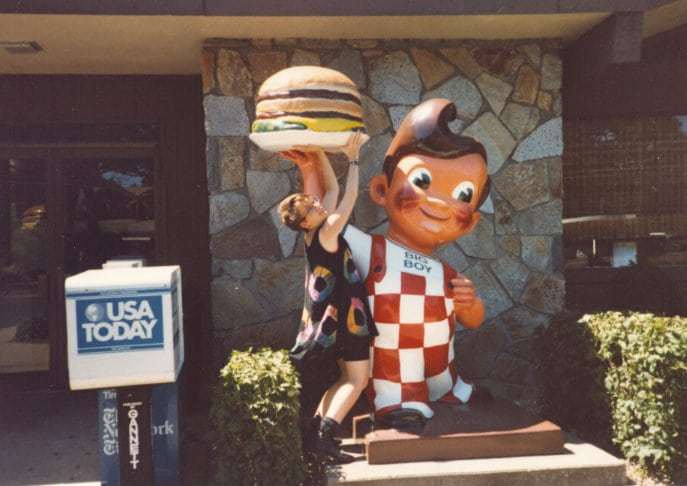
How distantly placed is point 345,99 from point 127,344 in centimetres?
185

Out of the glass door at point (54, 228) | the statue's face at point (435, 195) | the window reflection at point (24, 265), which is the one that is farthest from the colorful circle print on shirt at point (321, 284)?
the window reflection at point (24, 265)

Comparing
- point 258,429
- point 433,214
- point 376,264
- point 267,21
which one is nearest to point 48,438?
point 258,429

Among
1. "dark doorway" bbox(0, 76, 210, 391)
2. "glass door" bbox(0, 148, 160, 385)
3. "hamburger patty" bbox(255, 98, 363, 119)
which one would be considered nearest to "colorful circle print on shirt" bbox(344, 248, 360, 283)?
"hamburger patty" bbox(255, 98, 363, 119)

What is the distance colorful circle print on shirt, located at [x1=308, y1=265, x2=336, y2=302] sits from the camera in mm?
3943

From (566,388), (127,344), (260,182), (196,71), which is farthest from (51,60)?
(566,388)

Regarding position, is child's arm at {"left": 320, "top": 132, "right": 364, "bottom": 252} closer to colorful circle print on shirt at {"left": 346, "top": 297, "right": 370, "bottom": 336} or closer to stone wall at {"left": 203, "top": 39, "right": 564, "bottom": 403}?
colorful circle print on shirt at {"left": 346, "top": 297, "right": 370, "bottom": 336}

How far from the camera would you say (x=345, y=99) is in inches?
156

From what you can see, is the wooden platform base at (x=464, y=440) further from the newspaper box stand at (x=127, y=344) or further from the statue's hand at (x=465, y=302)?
the newspaper box stand at (x=127, y=344)

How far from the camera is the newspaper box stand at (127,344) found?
3.19 metres

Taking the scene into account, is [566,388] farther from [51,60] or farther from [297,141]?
[51,60]

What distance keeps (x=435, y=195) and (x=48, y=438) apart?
344cm

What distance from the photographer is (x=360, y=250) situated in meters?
4.18

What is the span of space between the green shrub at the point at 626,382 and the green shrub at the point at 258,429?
2.01m

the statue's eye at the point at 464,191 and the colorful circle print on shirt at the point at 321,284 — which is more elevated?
the statue's eye at the point at 464,191
